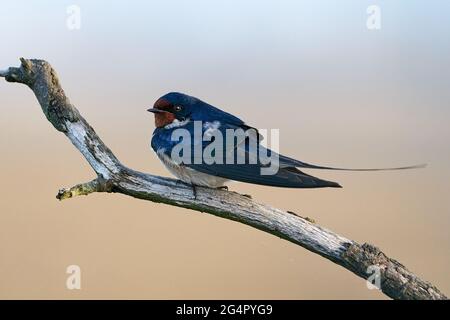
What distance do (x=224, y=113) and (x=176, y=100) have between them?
0.18 m

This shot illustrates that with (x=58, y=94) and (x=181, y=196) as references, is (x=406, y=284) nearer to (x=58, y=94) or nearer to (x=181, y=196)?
(x=181, y=196)

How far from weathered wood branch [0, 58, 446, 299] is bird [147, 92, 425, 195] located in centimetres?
6

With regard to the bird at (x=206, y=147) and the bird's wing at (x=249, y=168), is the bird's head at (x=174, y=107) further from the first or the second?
the bird's wing at (x=249, y=168)

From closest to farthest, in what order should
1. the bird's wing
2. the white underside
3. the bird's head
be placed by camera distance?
the bird's wing, the white underside, the bird's head

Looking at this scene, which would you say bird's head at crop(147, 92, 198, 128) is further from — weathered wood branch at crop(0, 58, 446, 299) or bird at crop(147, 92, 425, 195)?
weathered wood branch at crop(0, 58, 446, 299)

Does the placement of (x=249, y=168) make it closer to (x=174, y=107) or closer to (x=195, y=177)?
(x=195, y=177)

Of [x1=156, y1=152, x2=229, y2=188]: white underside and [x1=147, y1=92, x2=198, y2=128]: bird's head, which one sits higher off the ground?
[x1=147, y1=92, x2=198, y2=128]: bird's head

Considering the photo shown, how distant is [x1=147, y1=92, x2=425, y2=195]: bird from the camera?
6.77ft

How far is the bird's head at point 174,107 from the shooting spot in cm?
235

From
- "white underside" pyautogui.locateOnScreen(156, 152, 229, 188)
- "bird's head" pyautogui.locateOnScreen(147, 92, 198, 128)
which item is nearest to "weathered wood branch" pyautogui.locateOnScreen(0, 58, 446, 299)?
"white underside" pyautogui.locateOnScreen(156, 152, 229, 188)

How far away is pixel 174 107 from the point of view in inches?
92.9

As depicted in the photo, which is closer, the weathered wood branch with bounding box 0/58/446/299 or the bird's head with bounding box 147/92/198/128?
the weathered wood branch with bounding box 0/58/446/299

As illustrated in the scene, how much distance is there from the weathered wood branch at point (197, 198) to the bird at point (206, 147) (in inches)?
2.3

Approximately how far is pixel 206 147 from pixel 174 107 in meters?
0.24
